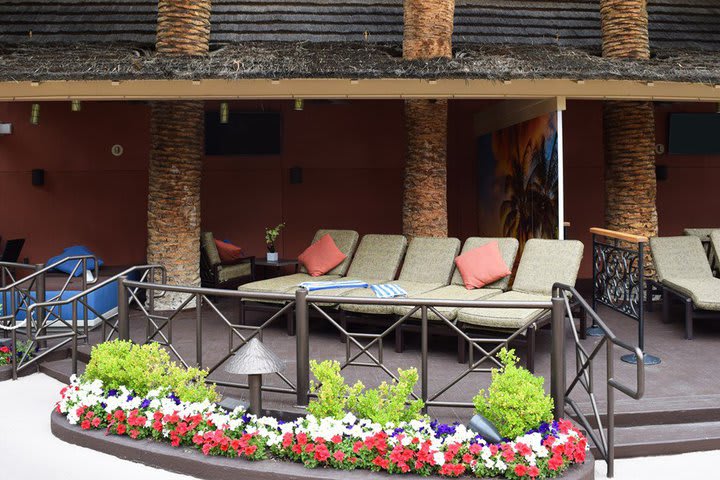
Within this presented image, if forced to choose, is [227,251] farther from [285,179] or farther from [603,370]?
[603,370]

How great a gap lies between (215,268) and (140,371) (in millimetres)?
5400

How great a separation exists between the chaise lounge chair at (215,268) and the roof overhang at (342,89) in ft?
8.93

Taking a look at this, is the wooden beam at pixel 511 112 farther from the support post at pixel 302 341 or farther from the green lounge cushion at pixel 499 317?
the support post at pixel 302 341

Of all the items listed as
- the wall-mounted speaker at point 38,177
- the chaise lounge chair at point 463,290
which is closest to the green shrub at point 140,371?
the chaise lounge chair at point 463,290

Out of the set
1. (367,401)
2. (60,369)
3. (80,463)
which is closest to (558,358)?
(367,401)

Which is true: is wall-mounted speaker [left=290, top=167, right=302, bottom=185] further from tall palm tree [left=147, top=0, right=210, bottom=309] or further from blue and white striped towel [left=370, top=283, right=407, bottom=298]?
blue and white striped towel [left=370, top=283, right=407, bottom=298]

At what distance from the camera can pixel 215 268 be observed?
36.0 ft

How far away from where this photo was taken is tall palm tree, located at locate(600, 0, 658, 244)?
33.2 feet

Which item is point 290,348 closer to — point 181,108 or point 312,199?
point 181,108

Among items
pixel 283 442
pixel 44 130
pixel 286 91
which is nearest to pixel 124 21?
pixel 44 130

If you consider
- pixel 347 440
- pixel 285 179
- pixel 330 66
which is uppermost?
pixel 330 66

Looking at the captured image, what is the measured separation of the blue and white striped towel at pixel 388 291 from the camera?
7.67m

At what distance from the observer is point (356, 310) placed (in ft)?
25.5

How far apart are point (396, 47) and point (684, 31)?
5466mm
